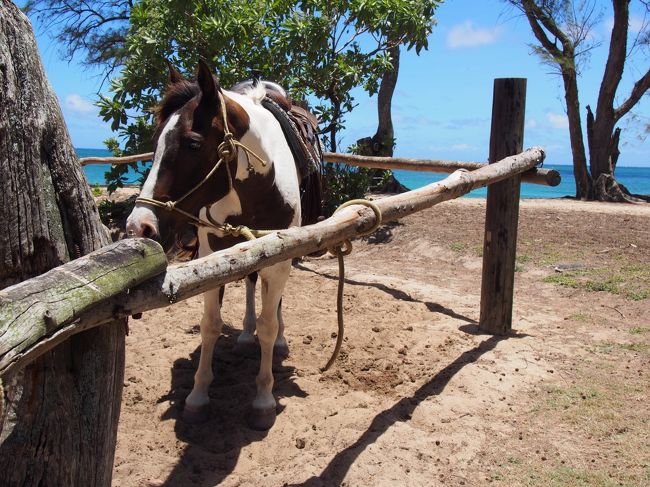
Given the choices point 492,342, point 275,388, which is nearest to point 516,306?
point 492,342

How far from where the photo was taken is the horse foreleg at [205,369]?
11.6ft

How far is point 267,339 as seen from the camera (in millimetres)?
3723

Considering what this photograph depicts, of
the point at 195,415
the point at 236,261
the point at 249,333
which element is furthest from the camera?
the point at 249,333

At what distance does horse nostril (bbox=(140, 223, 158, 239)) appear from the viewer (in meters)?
2.54

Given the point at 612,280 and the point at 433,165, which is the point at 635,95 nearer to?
the point at 612,280

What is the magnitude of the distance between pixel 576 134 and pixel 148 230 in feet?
45.1

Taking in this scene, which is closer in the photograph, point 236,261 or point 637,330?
point 236,261

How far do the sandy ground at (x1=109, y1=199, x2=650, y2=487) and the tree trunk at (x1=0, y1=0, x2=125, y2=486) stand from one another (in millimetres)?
1299

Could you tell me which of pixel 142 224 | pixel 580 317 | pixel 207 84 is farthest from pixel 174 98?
pixel 580 317

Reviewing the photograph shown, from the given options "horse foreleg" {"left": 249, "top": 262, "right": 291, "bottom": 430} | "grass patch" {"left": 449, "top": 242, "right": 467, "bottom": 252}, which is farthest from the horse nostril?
"grass patch" {"left": 449, "top": 242, "right": 467, "bottom": 252}

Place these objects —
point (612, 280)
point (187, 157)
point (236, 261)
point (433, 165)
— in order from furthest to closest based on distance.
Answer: point (612, 280) → point (433, 165) → point (187, 157) → point (236, 261)

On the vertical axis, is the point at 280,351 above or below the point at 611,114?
below

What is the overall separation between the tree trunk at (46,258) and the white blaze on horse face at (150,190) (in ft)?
2.37

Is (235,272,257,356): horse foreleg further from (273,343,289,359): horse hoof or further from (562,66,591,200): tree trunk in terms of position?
(562,66,591,200): tree trunk
